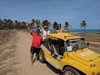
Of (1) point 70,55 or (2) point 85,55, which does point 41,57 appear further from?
(2) point 85,55

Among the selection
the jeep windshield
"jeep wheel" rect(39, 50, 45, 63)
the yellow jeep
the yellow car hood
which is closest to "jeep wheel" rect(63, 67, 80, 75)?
the yellow jeep

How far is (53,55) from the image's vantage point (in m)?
7.75

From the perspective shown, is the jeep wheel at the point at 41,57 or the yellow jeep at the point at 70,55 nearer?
the yellow jeep at the point at 70,55

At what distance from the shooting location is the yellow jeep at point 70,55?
598cm

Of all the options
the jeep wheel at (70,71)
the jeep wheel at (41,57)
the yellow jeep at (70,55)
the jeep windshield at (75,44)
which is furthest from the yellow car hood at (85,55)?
the jeep wheel at (41,57)

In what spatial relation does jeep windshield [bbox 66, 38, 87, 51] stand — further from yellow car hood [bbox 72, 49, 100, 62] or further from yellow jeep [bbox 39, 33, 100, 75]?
yellow car hood [bbox 72, 49, 100, 62]

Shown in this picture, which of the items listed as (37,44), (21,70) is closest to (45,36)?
(37,44)

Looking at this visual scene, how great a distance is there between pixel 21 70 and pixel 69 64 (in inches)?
118

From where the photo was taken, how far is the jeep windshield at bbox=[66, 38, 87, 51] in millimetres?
7078

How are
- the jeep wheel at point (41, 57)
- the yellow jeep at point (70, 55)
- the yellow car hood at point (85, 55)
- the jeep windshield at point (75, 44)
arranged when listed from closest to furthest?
the yellow jeep at point (70, 55)
the yellow car hood at point (85, 55)
the jeep windshield at point (75, 44)
the jeep wheel at point (41, 57)

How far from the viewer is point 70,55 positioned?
6633 mm

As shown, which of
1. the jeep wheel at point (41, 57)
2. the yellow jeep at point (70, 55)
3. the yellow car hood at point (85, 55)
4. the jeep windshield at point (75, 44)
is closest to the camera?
the yellow jeep at point (70, 55)

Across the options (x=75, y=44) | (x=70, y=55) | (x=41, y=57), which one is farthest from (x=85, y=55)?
(x=41, y=57)

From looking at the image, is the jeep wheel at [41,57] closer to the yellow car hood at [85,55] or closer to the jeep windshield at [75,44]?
the jeep windshield at [75,44]
